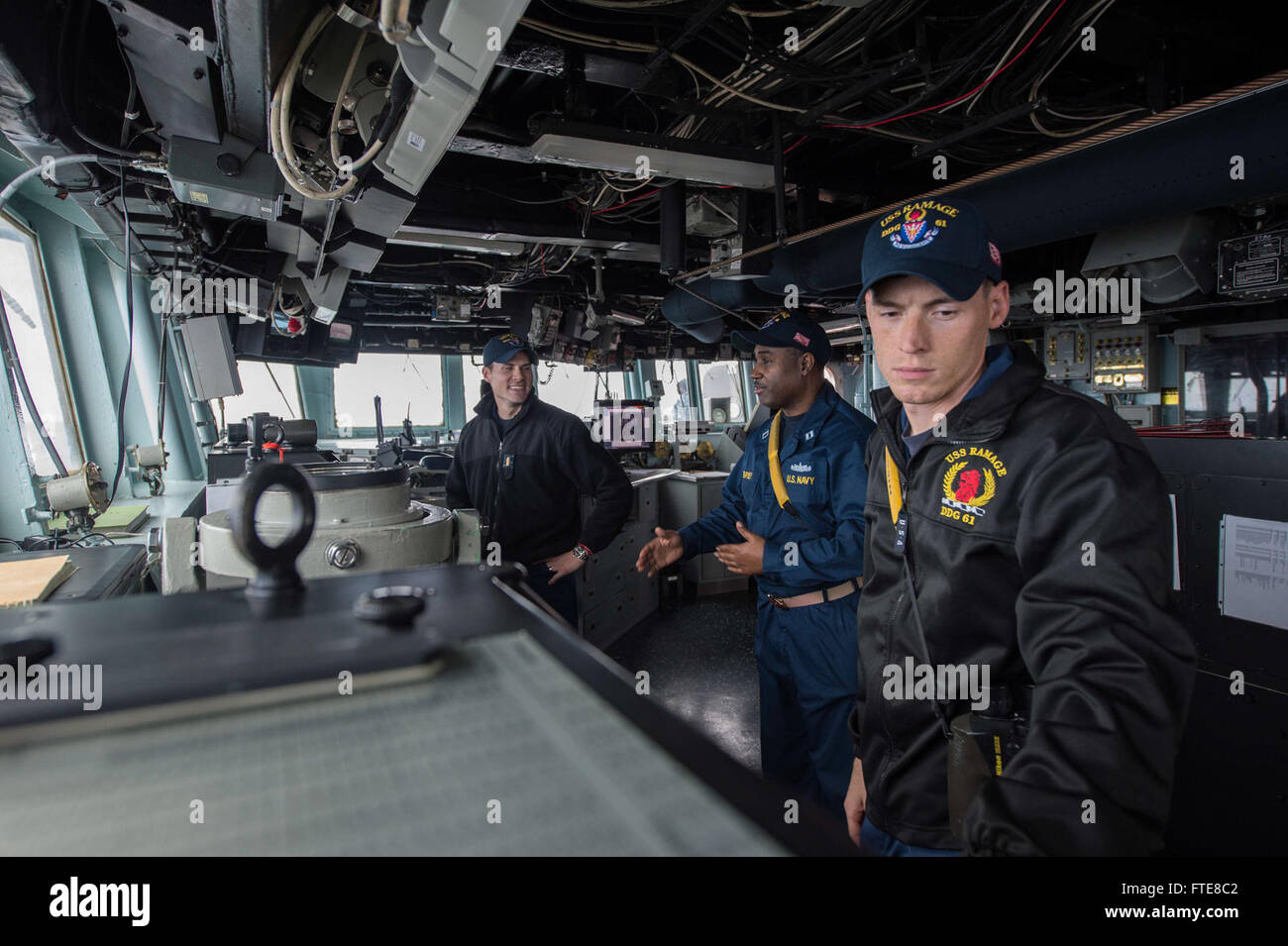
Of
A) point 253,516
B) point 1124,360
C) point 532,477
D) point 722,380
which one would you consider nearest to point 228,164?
point 532,477

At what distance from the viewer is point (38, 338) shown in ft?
13.3

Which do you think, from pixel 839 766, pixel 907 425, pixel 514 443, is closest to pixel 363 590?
pixel 907 425

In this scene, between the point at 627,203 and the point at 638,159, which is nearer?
the point at 638,159

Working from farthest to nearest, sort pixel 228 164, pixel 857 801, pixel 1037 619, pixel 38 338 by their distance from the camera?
pixel 38 338, pixel 228 164, pixel 857 801, pixel 1037 619

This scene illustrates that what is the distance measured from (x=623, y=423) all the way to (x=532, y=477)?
303cm

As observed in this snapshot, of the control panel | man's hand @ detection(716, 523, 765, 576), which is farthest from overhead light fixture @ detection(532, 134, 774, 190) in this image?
the control panel

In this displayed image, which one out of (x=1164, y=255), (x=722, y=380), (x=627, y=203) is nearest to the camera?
(x=1164, y=255)

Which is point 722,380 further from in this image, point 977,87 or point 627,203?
point 977,87

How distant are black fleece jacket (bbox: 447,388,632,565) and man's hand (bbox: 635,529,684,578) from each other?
2.48ft

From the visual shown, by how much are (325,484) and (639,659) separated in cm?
311

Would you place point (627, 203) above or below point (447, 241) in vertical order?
above

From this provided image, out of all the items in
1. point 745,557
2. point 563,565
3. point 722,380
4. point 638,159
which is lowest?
point 563,565

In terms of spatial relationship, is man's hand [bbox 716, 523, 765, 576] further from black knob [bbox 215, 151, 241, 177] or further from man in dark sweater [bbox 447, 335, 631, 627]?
black knob [bbox 215, 151, 241, 177]
